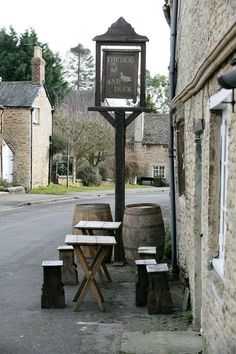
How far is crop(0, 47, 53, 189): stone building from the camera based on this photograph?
3638cm

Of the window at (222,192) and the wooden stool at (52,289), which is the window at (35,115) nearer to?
the wooden stool at (52,289)

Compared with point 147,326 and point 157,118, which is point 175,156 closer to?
point 147,326

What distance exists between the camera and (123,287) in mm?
9266

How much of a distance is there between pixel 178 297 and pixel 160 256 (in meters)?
2.13

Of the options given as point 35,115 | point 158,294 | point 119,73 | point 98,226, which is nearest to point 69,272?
point 98,226

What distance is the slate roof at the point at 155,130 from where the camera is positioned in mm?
54616

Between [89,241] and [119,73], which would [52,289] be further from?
[119,73]

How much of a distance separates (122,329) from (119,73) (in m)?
5.52

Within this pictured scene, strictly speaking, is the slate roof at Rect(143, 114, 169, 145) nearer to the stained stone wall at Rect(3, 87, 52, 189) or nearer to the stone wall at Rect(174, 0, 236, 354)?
the stained stone wall at Rect(3, 87, 52, 189)

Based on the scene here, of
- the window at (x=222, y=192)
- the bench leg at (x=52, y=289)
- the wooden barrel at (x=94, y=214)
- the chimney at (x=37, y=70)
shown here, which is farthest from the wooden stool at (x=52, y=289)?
the chimney at (x=37, y=70)

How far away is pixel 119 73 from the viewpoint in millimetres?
11047

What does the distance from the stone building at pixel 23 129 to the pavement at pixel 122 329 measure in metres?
27.4

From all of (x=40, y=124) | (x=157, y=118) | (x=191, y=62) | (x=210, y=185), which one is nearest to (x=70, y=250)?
(x=191, y=62)

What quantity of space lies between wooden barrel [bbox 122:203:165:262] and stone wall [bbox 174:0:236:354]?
1.08m
